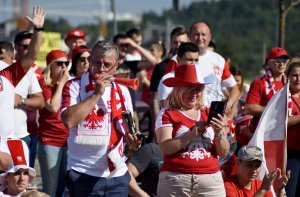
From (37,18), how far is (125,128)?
174cm

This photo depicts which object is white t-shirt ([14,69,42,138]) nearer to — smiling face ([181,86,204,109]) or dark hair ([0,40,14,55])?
dark hair ([0,40,14,55])

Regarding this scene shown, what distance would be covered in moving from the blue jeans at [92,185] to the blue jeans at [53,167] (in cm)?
257

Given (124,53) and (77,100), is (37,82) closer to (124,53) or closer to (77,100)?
(77,100)

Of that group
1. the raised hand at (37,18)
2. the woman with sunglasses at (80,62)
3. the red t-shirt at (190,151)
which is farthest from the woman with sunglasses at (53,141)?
the red t-shirt at (190,151)

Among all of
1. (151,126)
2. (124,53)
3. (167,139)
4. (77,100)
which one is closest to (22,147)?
(77,100)

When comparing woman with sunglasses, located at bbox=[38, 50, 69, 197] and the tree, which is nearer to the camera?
A: woman with sunglasses, located at bbox=[38, 50, 69, 197]

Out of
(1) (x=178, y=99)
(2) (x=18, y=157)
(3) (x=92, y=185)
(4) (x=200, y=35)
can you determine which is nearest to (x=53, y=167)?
(4) (x=200, y=35)

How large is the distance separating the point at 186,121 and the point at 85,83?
2.90 ft

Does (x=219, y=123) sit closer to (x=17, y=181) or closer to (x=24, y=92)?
(x=17, y=181)

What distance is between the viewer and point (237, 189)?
816 centimetres

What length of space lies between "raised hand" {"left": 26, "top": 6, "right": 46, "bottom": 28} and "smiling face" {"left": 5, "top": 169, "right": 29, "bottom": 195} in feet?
5.12

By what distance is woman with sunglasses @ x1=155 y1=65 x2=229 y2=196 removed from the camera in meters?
A: 6.94

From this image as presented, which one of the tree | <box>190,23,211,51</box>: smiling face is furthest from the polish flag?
the tree

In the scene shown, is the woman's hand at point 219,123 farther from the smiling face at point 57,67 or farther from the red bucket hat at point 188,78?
the smiling face at point 57,67
